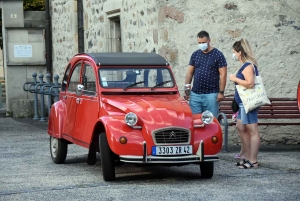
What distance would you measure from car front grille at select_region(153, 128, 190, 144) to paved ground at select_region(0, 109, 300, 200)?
47 cm

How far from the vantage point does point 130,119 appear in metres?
8.85

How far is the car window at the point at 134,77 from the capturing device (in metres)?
9.98

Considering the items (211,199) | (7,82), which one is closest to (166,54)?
(211,199)

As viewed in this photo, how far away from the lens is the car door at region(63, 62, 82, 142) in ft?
34.3

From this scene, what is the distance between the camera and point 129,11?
617 inches

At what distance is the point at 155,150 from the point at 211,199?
1236 millimetres

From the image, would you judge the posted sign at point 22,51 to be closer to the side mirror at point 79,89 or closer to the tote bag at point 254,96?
the side mirror at point 79,89

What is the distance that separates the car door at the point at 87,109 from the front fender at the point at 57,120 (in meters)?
0.58

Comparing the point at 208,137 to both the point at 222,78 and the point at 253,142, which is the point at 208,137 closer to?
the point at 253,142

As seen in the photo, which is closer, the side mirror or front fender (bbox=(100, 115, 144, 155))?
front fender (bbox=(100, 115, 144, 155))

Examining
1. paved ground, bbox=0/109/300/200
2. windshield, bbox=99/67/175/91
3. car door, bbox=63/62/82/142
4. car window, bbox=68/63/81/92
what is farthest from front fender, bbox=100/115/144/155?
car window, bbox=68/63/81/92

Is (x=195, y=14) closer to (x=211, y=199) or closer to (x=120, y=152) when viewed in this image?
(x=120, y=152)

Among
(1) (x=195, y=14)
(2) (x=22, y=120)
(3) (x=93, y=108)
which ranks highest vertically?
(1) (x=195, y=14)

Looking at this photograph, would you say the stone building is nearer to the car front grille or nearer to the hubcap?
the hubcap
